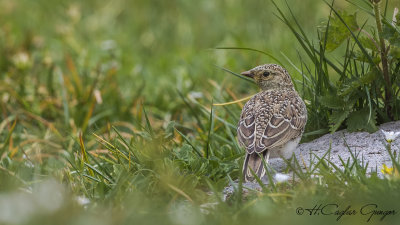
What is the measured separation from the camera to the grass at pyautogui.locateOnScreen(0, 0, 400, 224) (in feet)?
12.2

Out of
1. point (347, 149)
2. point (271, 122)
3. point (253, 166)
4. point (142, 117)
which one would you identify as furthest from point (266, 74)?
point (142, 117)

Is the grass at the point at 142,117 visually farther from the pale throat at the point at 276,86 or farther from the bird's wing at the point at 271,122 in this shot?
the bird's wing at the point at 271,122

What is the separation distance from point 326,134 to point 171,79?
11.3 ft

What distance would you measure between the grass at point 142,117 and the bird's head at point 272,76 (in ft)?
0.30

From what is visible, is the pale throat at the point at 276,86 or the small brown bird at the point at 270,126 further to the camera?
the pale throat at the point at 276,86

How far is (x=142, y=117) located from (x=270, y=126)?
261cm

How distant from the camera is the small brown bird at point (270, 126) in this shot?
4.48 metres

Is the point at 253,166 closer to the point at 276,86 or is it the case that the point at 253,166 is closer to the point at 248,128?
the point at 248,128

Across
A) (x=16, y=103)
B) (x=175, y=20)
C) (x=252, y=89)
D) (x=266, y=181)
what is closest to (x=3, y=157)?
(x=16, y=103)

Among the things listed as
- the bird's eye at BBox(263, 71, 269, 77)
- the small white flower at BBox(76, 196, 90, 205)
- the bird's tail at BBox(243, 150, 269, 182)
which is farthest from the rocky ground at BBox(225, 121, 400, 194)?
the small white flower at BBox(76, 196, 90, 205)

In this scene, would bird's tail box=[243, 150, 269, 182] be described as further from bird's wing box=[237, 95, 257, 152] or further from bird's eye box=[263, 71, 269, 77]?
bird's eye box=[263, 71, 269, 77]

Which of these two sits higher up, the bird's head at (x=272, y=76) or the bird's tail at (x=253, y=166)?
the bird's head at (x=272, y=76)

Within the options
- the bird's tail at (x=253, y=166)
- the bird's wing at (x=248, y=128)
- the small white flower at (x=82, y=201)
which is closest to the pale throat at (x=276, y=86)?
the bird's wing at (x=248, y=128)

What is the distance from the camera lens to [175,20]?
10242 millimetres
